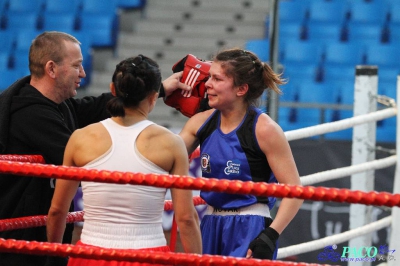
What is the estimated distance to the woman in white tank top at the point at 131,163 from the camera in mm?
1928

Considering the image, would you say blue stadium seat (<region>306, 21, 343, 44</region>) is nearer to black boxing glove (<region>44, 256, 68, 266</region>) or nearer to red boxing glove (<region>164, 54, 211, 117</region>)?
red boxing glove (<region>164, 54, 211, 117</region>)

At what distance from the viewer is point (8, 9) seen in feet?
28.4

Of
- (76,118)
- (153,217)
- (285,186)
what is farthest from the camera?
(76,118)

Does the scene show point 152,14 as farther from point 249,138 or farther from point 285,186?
point 285,186

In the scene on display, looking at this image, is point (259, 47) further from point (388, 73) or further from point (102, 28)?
point (102, 28)

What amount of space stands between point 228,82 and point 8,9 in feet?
22.5

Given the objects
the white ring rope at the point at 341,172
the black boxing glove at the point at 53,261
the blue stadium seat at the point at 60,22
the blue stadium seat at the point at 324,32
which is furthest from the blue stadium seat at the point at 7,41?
the black boxing glove at the point at 53,261

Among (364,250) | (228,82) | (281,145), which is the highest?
(228,82)

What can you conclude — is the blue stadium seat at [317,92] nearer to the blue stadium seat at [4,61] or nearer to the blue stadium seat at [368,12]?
the blue stadium seat at [368,12]

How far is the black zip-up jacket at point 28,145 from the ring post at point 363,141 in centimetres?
162

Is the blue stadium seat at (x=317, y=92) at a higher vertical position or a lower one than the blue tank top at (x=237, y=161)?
lower

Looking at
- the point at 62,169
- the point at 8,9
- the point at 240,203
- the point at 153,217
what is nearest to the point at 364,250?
the point at 240,203

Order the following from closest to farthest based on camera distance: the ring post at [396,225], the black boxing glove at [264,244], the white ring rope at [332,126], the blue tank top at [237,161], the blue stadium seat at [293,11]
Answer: the black boxing glove at [264,244] → the blue tank top at [237,161] → the white ring rope at [332,126] → the ring post at [396,225] → the blue stadium seat at [293,11]

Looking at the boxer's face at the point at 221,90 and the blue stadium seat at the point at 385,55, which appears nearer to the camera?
the boxer's face at the point at 221,90
